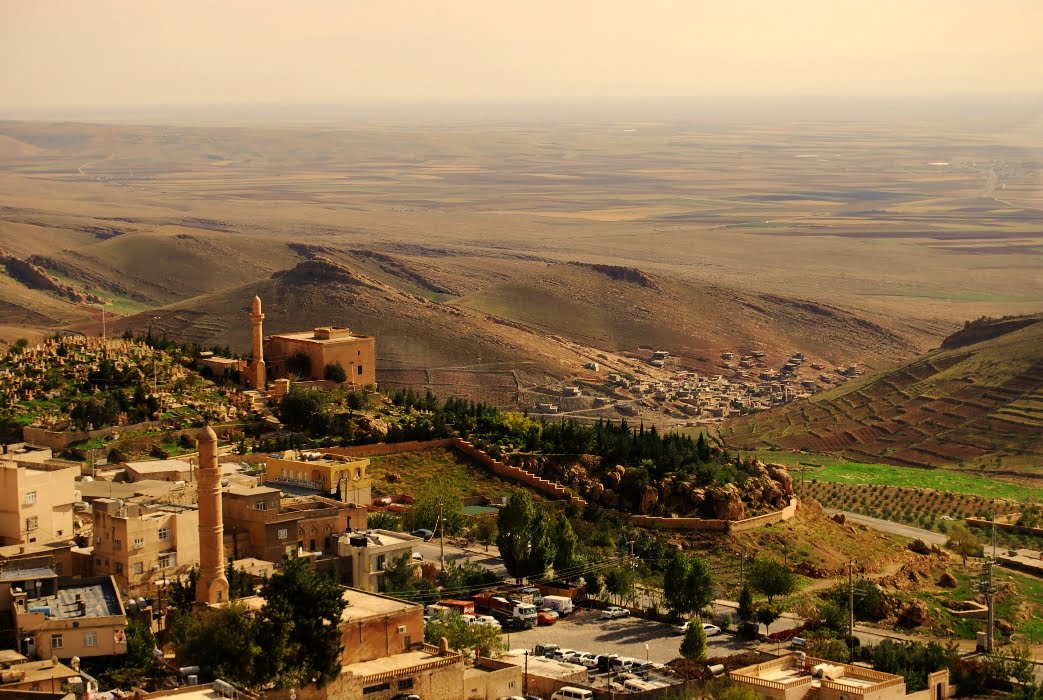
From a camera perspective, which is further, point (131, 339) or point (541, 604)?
point (131, 339)

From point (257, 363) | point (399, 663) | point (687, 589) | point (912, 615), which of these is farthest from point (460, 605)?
point (257, 363)

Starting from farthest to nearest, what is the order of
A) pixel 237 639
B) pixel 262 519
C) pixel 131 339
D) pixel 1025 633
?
pixel 131 339, pixel 1025 633, pixel 262 519, pixel 237 639

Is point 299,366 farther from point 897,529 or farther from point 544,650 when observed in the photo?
point 544,650

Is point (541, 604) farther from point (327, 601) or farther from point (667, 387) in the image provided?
point (667, 387)

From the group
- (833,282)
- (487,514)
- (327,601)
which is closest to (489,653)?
(327,601)

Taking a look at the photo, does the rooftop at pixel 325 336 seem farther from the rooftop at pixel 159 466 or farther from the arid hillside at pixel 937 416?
the arid hillside at pixel 937 416

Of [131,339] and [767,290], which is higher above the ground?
[131,339]
